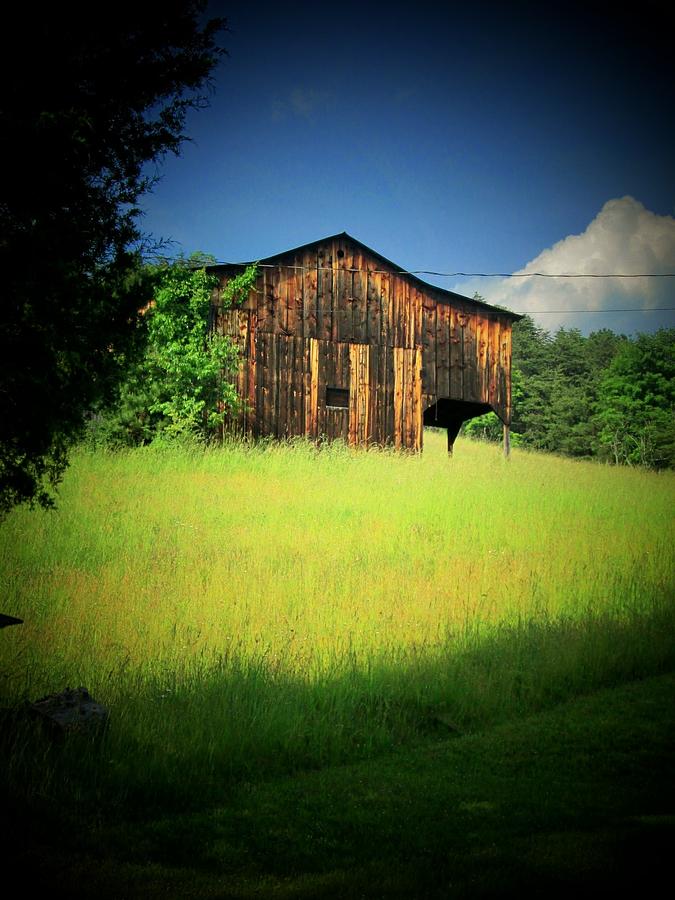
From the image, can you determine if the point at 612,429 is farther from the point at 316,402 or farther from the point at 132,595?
the point at 132,595

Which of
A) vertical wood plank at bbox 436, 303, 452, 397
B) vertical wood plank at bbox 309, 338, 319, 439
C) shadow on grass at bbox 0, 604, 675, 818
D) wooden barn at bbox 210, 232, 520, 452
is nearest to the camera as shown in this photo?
shadow on grass at bbox 0, 604, 675, 818

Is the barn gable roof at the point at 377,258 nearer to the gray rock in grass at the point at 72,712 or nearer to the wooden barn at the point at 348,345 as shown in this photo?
the wooden barn at the point at 348,345

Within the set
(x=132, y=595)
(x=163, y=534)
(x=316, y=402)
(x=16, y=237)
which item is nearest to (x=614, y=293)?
(x=316, y=402)

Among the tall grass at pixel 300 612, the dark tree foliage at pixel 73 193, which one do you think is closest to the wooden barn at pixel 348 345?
the tall grass at pixel 300 612

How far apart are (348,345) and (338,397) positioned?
1.71 metres

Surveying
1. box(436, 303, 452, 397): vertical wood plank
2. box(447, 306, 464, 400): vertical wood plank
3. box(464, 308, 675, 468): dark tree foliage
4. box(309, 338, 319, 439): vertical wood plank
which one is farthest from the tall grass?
box(464, 308, 675, 468): dark tree foliage

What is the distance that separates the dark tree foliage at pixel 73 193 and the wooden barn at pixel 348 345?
15184 millimetres

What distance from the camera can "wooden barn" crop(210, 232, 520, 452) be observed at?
21688mm

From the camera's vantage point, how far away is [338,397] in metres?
22.3

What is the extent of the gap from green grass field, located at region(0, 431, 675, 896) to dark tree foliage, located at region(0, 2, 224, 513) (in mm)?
2213

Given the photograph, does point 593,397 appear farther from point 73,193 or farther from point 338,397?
point 73,193

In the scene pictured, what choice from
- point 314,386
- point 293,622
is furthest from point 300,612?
point 314,386

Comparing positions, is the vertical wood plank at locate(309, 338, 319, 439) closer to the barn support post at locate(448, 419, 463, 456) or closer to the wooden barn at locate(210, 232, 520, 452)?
the wooden barn at locate(210, 232, 520, 452)

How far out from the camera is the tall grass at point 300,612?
544 cm
